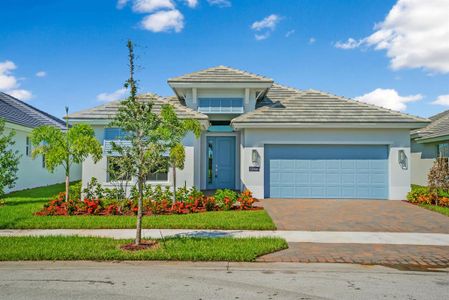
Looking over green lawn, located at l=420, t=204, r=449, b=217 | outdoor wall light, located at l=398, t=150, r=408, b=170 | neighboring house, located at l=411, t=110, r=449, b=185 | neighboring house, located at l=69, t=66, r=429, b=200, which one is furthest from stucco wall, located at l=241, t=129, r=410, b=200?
neighboring house, located at l=411, t=110, r=449, b=185

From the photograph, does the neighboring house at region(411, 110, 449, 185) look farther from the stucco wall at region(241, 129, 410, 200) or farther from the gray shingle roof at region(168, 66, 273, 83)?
the gray shingle roof at region(168, 66, 273, 83)

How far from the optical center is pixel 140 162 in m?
7.25

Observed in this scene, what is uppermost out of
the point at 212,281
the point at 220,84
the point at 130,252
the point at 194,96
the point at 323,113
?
the point at 220,84

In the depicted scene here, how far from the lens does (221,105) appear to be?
1719 centimetres

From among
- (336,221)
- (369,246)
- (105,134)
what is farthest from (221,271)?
(105,134)

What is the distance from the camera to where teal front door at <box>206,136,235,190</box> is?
17578 mm

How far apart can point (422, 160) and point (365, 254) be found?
17.1 metres

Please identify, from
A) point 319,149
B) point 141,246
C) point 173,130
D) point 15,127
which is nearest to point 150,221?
point 141,246

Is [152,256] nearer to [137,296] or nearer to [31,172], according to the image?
[137,296]

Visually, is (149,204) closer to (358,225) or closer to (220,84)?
(358,225)

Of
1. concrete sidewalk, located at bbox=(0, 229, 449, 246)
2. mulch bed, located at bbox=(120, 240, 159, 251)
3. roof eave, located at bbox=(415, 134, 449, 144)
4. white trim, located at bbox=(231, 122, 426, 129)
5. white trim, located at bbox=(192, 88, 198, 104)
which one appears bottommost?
concrete sidewalk, located at bbox=(0, 229, 449, 246)

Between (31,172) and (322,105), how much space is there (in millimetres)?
16481

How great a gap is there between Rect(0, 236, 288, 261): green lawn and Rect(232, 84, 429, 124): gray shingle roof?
25.7 feet

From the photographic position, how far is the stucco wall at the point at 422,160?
20.1 m
